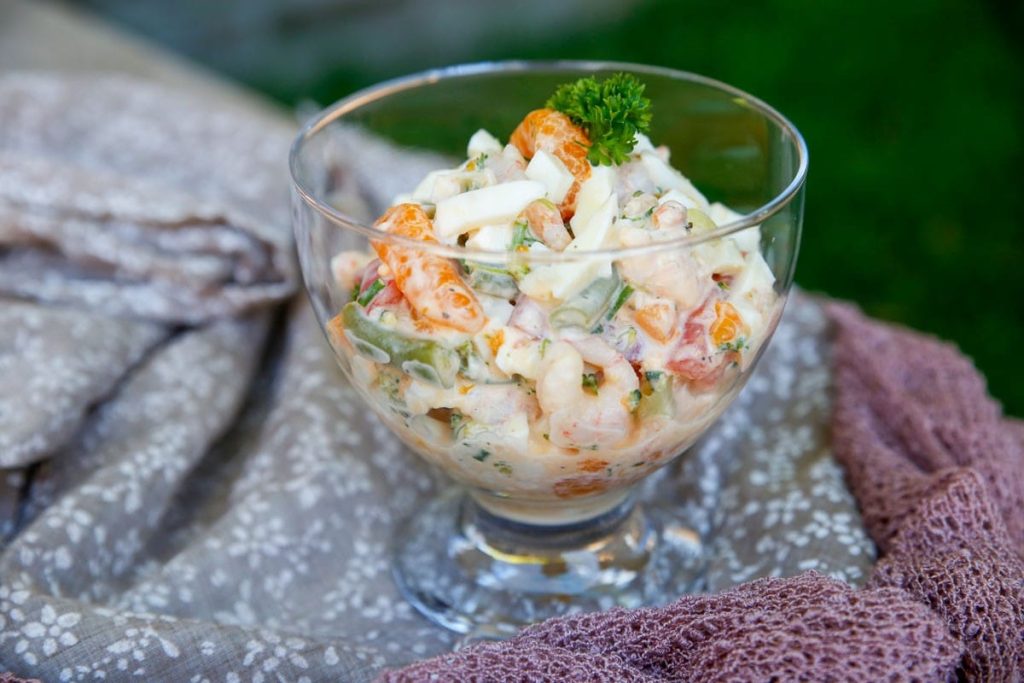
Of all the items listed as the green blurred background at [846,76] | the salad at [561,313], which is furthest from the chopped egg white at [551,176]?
the green blurred background at [846,76]

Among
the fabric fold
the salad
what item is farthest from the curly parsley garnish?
the fabric fold

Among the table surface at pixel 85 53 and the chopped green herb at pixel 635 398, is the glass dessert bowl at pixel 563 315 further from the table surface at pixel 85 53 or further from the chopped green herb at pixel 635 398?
the table surface at pixel 85 53

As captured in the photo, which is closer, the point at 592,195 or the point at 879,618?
the point at 879,618

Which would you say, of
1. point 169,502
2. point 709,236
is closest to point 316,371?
point 169,502

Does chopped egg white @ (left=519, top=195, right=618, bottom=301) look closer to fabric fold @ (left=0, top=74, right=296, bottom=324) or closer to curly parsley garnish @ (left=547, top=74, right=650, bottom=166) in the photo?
curly parsley garnish @ (left=547, top=74, right=650, bottom=166)

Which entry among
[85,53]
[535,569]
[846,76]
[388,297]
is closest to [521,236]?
[388,297]

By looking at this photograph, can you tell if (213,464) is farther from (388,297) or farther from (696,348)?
(696,348)

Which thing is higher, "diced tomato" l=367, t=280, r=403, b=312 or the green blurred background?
"diced tomato" l=367, t=280, r=403, b=312
